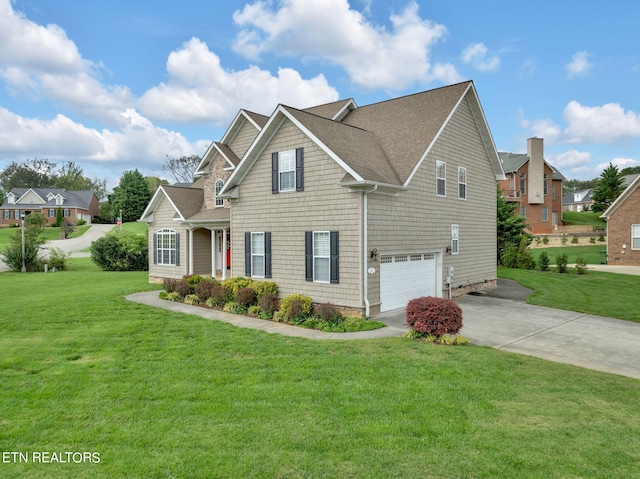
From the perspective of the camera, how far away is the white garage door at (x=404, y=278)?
13609 millimetres

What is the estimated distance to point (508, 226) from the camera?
27516mm

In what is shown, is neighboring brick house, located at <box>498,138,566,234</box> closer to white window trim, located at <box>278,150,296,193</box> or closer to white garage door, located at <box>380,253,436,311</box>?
white garage door, located at <box>380,253,436,311</box>

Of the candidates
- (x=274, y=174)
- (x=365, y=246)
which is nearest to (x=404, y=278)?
(x=365, y=246)

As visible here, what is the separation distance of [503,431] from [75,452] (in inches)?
205

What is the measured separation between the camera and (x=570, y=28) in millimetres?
17391

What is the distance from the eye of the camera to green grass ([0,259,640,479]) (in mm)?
4590

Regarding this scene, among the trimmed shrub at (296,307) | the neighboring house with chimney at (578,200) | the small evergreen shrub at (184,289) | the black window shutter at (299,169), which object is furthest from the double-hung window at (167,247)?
the neighboring house with chimney at (578,200)

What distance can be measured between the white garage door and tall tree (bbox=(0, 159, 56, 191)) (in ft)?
363

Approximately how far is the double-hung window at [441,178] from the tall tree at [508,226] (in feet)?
43.0

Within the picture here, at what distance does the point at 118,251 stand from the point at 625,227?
1404 inches

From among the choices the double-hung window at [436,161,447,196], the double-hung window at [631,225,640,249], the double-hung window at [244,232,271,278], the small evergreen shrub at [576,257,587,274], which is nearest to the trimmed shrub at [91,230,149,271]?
the double-hung window at [244,232,271,278]

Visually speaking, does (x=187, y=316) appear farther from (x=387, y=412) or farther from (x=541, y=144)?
(x=541, y=144)

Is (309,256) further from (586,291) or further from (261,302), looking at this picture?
(586,291)

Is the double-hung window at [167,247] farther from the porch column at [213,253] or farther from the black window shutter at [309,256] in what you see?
the black window shutter at [309,256]
